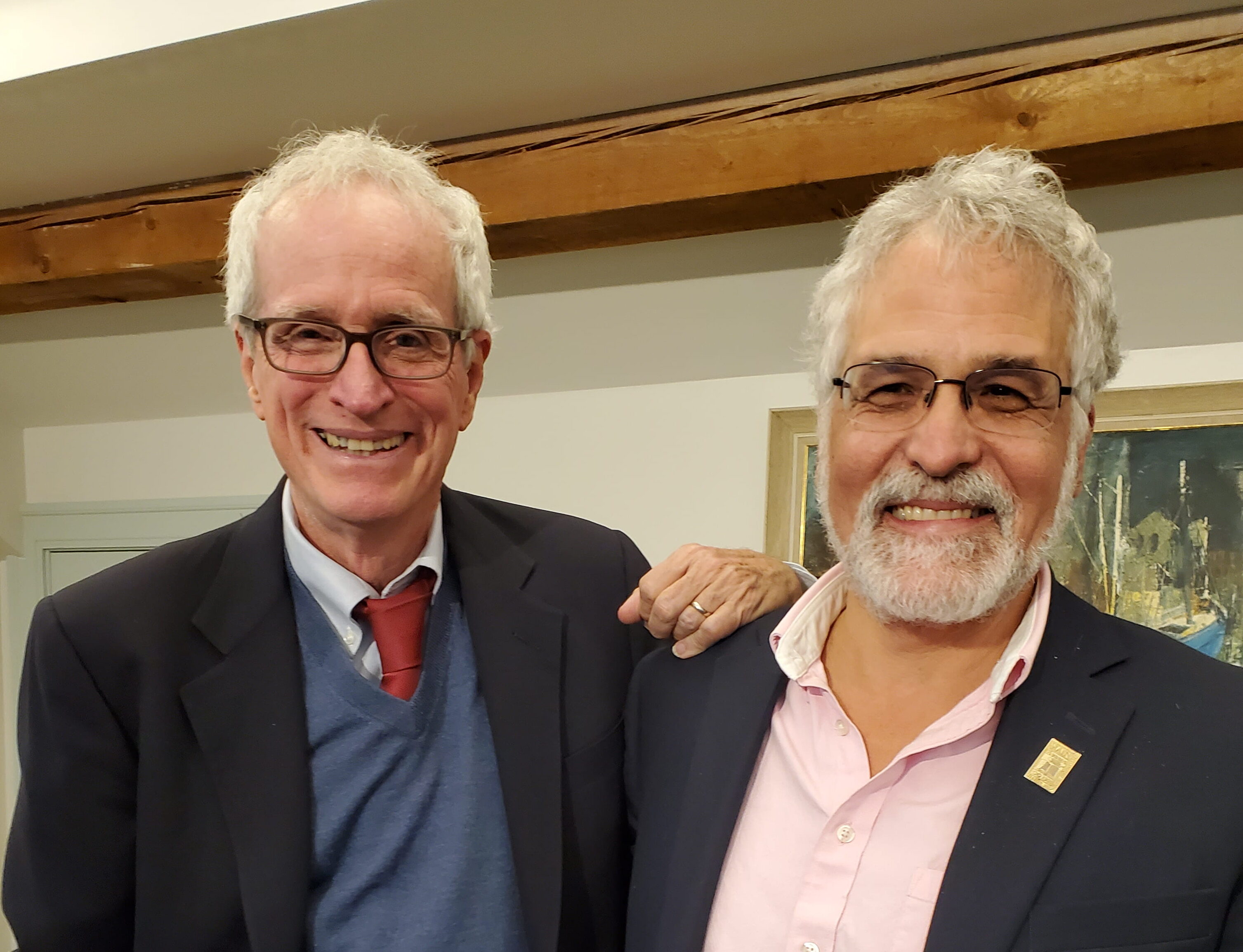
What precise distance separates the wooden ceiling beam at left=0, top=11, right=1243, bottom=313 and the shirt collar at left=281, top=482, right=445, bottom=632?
102 centimetres

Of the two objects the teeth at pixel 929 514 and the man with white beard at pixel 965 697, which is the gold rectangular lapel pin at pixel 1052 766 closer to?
the man with white beard at pixel 965 697

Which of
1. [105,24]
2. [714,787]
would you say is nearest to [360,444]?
[714,787]

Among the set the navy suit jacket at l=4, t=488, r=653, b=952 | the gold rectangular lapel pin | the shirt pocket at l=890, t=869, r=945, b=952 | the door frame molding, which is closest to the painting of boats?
the gold rectangular lapel pin

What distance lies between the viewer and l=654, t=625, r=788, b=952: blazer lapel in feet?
3.85

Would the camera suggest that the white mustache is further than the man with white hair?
No

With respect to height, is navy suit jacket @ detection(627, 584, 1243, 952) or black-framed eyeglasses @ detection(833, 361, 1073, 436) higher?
black-framed eyeglasses @ detection(833, 361, 1073, 436)

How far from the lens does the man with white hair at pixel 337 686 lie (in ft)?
3.98

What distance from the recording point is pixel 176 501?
3229 mm

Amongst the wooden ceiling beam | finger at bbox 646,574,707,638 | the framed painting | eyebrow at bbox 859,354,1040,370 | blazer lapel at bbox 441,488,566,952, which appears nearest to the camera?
eyebrow at bbox 859,354,1040,370

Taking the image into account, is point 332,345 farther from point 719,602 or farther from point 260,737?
point 719,602

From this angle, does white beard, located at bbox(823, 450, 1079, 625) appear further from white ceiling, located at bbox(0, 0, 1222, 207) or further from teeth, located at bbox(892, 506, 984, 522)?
white ceiling, located at bbox(0, 0, 1222, 207)

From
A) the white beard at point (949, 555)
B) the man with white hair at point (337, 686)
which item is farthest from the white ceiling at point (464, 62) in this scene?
the white beard at point (949, 555)

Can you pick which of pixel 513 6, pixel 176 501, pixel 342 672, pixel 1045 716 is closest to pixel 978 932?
pixel 1045 716

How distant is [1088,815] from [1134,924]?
0.11m
